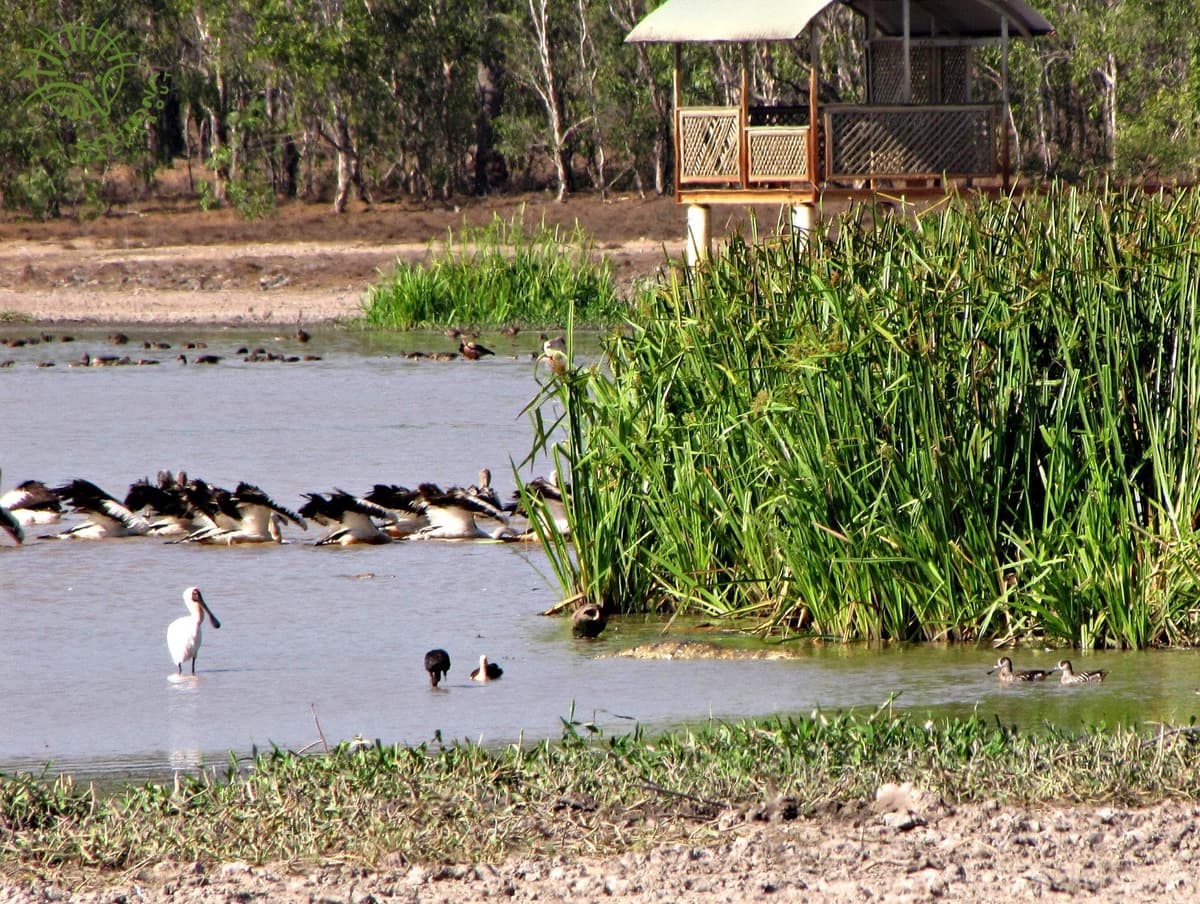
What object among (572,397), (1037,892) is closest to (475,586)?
(572,397)

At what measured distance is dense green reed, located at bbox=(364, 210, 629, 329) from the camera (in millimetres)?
26703

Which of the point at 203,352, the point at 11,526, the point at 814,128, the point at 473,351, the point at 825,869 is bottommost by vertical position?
the point at 203,352

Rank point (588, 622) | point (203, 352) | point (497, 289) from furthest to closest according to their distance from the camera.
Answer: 1. point (497, 289)
2. point (203, 352)
3. point (588, 622)

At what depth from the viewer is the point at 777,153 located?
2209cm

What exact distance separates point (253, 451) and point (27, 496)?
3.81 meters

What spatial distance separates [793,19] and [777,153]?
143 centimetres

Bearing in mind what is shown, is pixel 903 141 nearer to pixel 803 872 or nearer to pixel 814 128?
pixel 814 128

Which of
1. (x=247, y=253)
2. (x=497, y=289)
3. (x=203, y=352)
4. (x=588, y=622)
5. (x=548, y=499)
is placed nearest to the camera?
(x=588, y=622)

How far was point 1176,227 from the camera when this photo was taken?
803 cm

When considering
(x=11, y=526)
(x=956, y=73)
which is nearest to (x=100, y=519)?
(x=11, y=526)

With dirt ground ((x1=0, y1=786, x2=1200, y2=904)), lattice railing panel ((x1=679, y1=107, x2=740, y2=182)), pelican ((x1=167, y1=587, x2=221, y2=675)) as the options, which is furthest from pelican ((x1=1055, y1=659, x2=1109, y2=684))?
lattice railing panel ((x1=679, y1=107, x2=740, y2=182))

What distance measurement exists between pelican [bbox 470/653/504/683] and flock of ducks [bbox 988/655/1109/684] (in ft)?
5.89

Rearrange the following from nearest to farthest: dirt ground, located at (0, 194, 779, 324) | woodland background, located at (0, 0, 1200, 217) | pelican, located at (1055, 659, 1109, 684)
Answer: pelican, located at (1055, 659, 1109, 684) < dirt ground, located at (0, 194, 779, 324) < woodland background, located at (0, 0, 1200, 217)

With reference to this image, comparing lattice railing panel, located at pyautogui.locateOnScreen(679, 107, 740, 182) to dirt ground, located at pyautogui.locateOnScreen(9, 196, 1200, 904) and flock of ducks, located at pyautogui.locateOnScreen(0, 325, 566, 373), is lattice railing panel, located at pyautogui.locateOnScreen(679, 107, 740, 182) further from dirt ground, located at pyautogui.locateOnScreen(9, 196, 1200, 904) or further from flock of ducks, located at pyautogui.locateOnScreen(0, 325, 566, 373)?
dirt ground, located at pyautogui.locateOnScreen(9, 196, 1200, 904)
